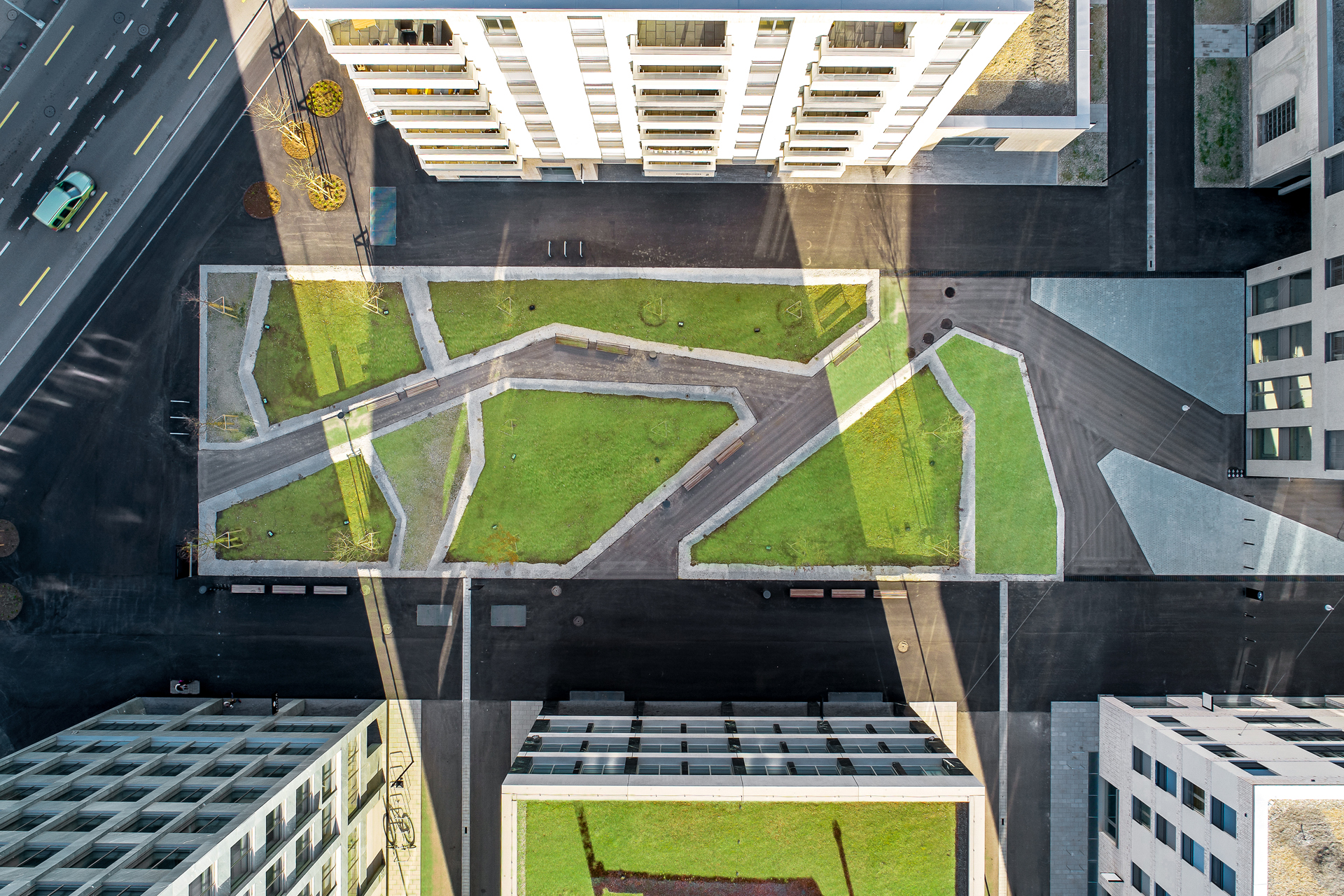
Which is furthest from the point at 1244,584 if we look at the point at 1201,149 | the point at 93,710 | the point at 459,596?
the point at 93,710

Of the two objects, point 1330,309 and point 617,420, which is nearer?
point 1330,309

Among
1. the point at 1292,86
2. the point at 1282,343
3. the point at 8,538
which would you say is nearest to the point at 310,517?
the point at 8,538

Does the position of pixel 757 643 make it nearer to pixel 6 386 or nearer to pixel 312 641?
pixel 312 641

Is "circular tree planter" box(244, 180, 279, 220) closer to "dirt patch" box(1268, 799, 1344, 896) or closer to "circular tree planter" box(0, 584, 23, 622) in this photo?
"circular tree planter" box(0, 584, 23, 622)

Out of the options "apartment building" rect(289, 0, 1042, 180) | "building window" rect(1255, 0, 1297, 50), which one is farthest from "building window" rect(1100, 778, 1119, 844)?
"building window" rect(1255, 0, 1297, 50)

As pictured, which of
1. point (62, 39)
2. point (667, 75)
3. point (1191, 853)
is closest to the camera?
point (667, 75)

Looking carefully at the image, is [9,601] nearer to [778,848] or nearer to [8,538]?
[8,538]
